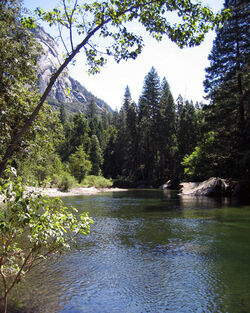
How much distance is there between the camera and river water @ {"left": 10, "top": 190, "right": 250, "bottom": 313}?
16.9 feet

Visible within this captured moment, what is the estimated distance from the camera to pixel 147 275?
21.7 ft

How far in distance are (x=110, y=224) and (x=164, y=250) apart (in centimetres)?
477

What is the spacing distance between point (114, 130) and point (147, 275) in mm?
73207

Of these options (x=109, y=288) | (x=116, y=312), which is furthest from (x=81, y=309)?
(x=109, y=288)

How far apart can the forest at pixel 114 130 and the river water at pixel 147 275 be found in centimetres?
74

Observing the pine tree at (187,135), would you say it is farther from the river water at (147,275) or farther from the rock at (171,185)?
the river water at (147,275)

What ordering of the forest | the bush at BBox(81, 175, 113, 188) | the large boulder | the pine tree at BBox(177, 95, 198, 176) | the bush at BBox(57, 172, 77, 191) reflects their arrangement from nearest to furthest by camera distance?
1. the forest
2. the large boulder
3. the bush at BBox(57, 172, 77, 191)
4. the bush at BBox(81, 175, 113, 188)
5. the pine tree at BBox(177, 95, 198, 176)

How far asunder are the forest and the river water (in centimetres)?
74

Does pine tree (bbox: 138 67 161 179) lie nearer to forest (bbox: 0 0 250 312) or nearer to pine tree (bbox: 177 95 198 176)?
forest (bbox: 0 0 250 312)

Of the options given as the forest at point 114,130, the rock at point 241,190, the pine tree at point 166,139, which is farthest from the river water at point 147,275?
the pine tree at point 166,139

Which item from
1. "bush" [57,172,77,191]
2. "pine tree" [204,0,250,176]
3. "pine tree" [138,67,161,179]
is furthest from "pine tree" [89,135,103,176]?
"pine tree" [204,0,250,176]

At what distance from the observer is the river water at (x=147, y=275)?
5156 millimetres

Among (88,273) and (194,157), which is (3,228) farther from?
(194,157)

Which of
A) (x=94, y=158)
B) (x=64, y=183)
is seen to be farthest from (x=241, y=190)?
(x=94, y=158)
